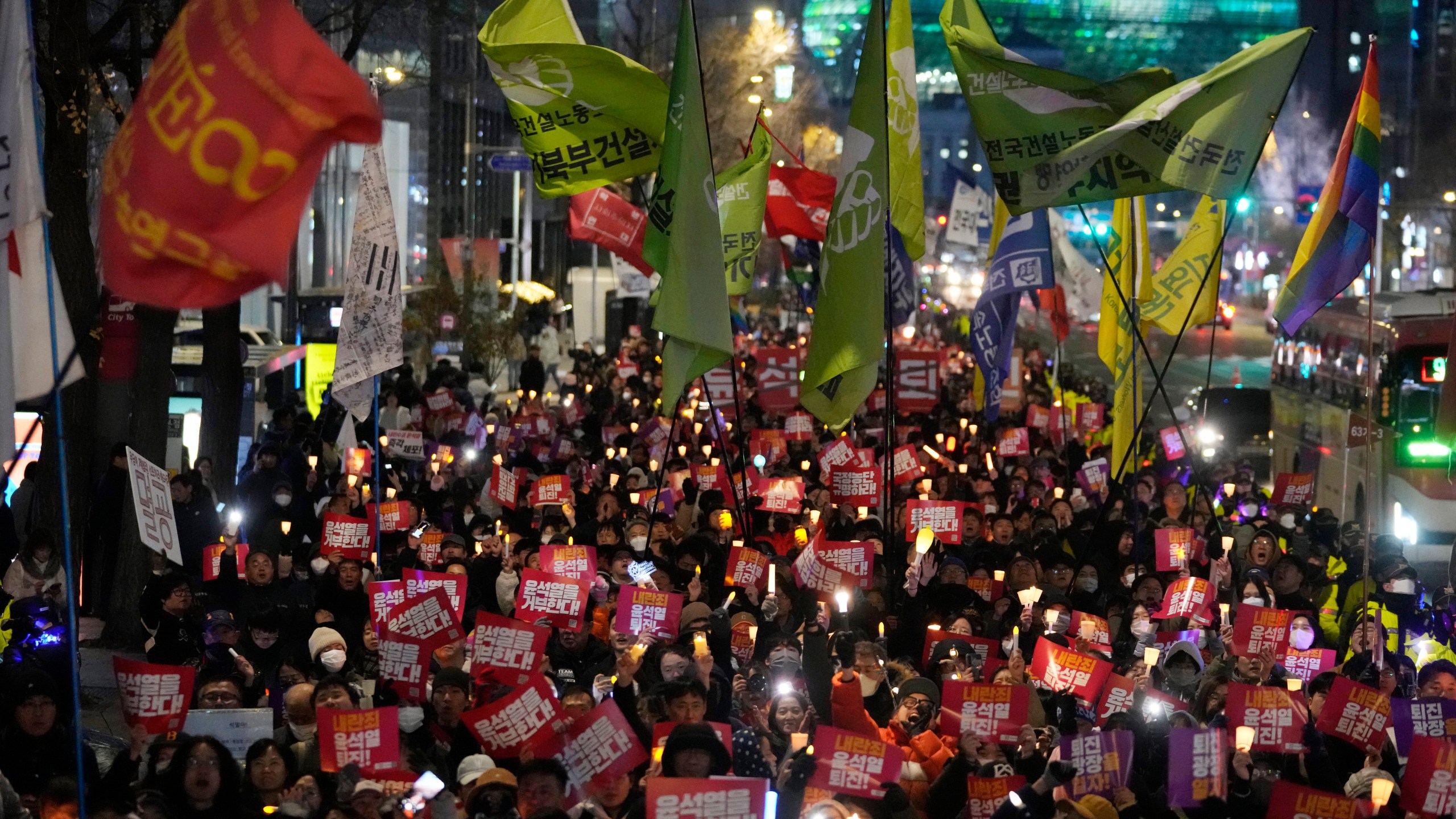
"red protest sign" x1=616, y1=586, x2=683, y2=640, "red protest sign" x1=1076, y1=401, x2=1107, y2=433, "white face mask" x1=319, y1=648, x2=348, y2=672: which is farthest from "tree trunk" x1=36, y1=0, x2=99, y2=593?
"red protest sign" x1=1076, y1=401, x2=1107, y2=433

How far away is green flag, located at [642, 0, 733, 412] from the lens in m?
11.2

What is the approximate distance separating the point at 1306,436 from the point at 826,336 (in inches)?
641

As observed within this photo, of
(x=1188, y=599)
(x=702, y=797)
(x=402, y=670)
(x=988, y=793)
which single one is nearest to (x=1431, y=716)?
(x=988, y=793)

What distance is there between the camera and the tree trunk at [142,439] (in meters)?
14.2

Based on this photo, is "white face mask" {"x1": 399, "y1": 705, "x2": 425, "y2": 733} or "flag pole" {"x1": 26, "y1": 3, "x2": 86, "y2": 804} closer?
"flag pole" {"x1": 26, "y1": 3, "x2": 86, "y2": 804}

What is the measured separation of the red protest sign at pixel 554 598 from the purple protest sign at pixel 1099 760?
377 centimetres

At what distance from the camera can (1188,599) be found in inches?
437

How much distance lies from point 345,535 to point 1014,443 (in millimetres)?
9001

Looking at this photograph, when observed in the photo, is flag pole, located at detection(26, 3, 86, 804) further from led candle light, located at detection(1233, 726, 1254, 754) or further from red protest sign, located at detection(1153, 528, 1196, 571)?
red protest sign, located at detection(1153, 528, 1196, 571)

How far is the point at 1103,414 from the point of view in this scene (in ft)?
83.7

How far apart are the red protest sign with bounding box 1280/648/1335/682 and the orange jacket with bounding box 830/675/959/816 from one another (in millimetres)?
2618

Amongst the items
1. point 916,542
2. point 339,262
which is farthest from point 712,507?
point 339,262

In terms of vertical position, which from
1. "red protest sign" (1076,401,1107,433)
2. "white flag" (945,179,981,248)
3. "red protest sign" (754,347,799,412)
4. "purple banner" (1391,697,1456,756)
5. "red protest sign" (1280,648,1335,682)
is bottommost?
"red protest sign" (1076,401,1107,433)

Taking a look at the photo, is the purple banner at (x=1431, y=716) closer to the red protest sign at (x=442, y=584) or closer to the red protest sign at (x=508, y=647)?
the red protest sign at (x=508, y=647)
